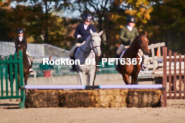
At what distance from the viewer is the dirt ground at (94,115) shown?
9.67 metres

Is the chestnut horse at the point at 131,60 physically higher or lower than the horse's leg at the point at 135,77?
higher

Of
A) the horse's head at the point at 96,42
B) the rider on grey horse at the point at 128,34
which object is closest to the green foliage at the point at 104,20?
the rider on grey horse at the point at 128,34

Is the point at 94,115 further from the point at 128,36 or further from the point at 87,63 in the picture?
the point at 128,36

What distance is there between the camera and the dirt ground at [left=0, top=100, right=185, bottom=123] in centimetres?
967

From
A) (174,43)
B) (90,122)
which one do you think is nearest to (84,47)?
(90,122)

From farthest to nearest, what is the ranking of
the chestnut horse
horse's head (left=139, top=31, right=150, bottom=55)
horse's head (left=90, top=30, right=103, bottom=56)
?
the chestnut horse, horse's head (left=139, top=31, right=150, bottom=55), horse's head (left=90, top=30, right=103, bottom=56)

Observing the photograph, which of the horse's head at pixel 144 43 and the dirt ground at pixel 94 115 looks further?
the horse's head at pixel 144 43

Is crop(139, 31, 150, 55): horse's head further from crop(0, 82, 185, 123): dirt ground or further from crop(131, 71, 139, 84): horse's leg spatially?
crop(0, 82, 185, 123): dirt ground

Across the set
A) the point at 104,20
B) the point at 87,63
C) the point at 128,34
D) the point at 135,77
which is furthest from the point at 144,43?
the point at 104,20

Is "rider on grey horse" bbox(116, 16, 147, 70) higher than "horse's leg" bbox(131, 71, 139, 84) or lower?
higher

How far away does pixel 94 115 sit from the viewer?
10531mm

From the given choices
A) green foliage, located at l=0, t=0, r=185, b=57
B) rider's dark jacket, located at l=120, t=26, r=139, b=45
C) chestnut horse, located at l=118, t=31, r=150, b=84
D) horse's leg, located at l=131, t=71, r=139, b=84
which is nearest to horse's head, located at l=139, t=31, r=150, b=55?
chestnut horse, located at l=118, t=31, r=150, b=84

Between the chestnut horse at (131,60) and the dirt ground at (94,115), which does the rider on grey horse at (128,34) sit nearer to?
the chestnut horse at (131,60)

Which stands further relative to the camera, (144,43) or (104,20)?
(104,20)
